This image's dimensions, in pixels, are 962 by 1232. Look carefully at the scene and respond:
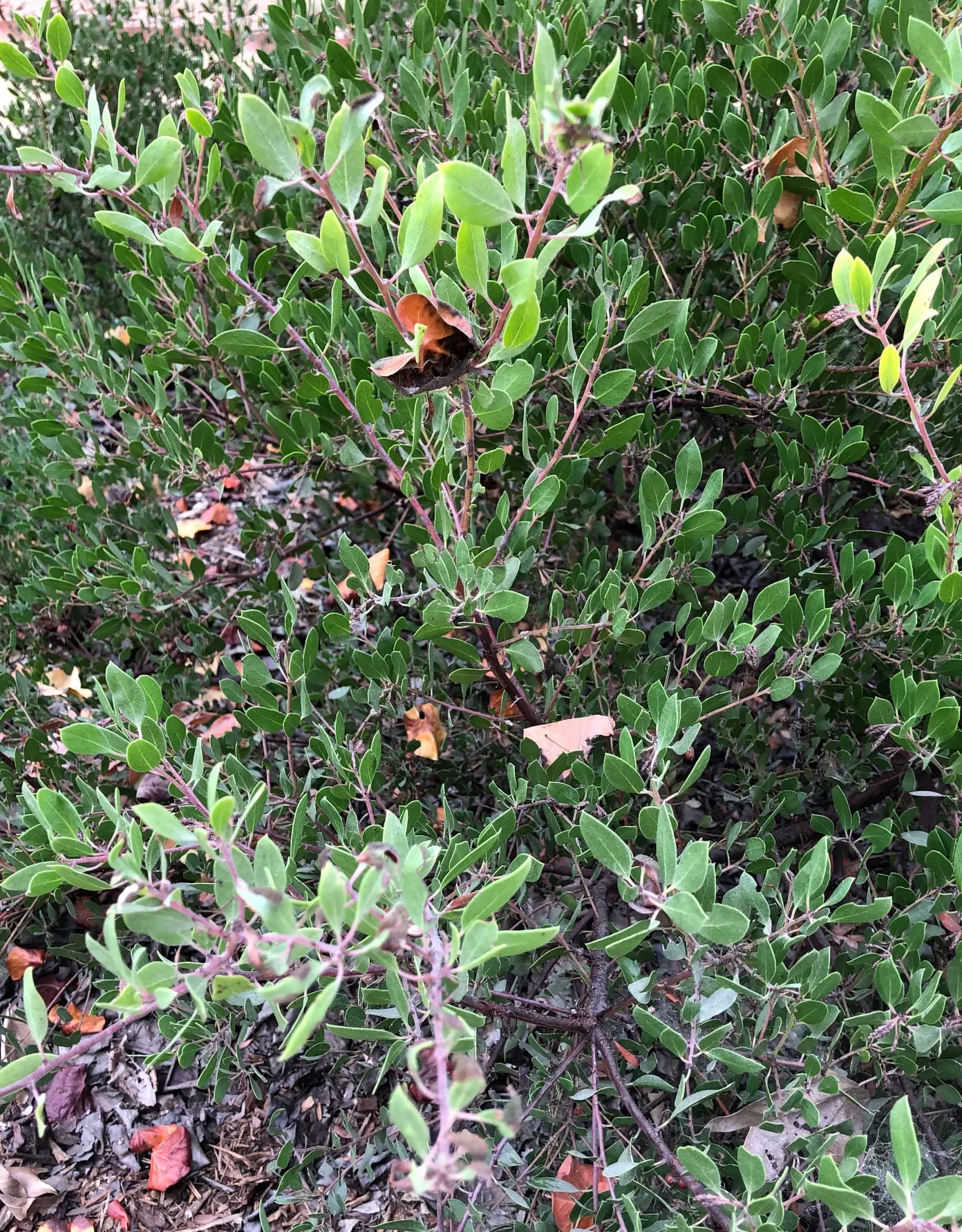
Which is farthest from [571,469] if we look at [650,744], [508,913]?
[508,913]

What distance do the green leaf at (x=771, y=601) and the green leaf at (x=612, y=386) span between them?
36 centimetres

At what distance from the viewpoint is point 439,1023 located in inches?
28.9

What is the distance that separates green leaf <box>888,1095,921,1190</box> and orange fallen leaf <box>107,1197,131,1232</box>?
162 centimetres

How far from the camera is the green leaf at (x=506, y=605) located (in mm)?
1241

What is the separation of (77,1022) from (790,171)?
2.24 meters

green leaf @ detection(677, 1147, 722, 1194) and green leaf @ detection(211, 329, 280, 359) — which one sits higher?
green leaf @ detection(211, 329, 280, 359)

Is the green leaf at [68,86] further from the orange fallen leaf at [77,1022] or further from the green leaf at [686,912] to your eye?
the orange fallen leaf at [77,1022]

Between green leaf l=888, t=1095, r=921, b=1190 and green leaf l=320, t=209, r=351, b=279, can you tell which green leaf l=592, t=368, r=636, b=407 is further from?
green leaf l=888, t=1095, r=921, b=1190

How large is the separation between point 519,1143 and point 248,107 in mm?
1662

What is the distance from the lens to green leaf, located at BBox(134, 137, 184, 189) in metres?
1.05

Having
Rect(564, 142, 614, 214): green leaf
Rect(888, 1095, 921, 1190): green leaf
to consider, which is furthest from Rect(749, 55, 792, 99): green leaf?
Rect(888, 1095, 921, 1190): green leaf

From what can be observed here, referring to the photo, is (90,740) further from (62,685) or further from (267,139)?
(62,685)

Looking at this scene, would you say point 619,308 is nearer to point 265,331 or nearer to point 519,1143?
point 265,331

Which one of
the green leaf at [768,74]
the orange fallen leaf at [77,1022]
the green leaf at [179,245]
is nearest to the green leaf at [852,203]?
the green leaf at [768,74]
